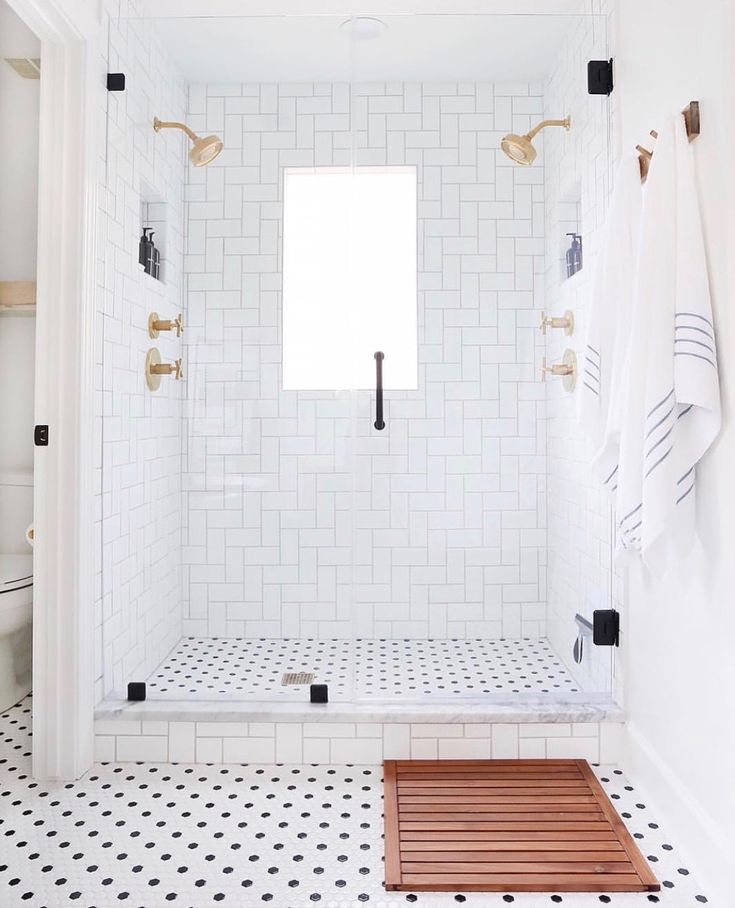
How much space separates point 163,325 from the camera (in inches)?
87.0

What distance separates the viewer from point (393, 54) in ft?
7.20

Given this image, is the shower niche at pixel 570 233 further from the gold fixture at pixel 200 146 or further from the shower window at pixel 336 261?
the gold fixture at pixel 200 146

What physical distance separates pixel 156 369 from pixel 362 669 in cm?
122

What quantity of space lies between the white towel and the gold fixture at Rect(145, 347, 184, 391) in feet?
4.76

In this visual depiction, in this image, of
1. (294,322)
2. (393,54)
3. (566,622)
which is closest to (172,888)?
→ (566,622)

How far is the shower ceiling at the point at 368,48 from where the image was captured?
213cm

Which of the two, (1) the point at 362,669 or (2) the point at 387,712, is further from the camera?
(1) the point at 362,669

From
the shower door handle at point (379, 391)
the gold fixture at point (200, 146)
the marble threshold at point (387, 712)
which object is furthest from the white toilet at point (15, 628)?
the gold fixture at point (200, 146)

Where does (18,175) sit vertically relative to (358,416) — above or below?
above

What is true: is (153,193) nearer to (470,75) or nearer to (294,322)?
(294,322)

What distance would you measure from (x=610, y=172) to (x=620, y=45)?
36 centimetres

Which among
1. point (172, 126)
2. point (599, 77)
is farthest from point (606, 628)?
point (172, 126)

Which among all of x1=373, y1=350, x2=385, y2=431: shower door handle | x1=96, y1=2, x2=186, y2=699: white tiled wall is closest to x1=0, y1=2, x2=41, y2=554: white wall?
x1=96, y1=2, x2=186, y2=699: white tiled wall

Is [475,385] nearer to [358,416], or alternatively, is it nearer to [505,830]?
[358,416]
